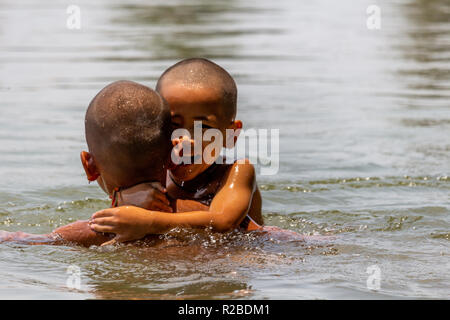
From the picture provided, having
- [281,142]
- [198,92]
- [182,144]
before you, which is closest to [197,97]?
[198,92]

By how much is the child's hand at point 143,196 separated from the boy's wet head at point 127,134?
3 centimetres

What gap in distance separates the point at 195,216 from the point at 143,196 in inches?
10.3

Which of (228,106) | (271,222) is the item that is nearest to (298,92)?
(271,222)

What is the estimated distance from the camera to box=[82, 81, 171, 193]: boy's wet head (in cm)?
387

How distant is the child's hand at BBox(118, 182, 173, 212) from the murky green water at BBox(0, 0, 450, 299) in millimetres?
225

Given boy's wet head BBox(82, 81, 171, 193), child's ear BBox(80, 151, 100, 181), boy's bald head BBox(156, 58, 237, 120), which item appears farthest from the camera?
boy's bald head BBox(156, 58, 237, 120)

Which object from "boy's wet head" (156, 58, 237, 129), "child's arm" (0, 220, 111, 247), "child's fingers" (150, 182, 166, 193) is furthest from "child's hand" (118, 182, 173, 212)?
"boy's wet head" (156, 58, 237, 129)

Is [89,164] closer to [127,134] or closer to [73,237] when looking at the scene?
[127,134]

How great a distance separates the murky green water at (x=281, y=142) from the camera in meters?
3.92

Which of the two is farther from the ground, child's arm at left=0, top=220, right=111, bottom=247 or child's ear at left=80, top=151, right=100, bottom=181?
child's ear at left=80, top=151, right=100, bottom=181

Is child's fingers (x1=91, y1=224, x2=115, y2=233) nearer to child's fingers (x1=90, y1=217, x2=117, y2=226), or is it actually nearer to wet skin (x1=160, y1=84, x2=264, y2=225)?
child's fingers (x1=90, y1=217, x2=117, y2=226)

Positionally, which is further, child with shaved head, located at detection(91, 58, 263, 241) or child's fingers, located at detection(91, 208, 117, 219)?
child with shaved head, located at detection(91, 58, 263, 241)

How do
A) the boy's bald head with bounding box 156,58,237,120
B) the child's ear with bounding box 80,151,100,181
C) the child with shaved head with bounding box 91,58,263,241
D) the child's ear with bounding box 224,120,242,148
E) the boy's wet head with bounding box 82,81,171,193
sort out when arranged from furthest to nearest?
the child's ear with bounding box 224,120,242,148
the boy's bald head with bounding box 156,58,237,120
the child with shaved head with bounding box 91,58,263,241
the child's ear with bounding box 80,151,100,181
the boy's wet head with bounding box 82,81,171,193
